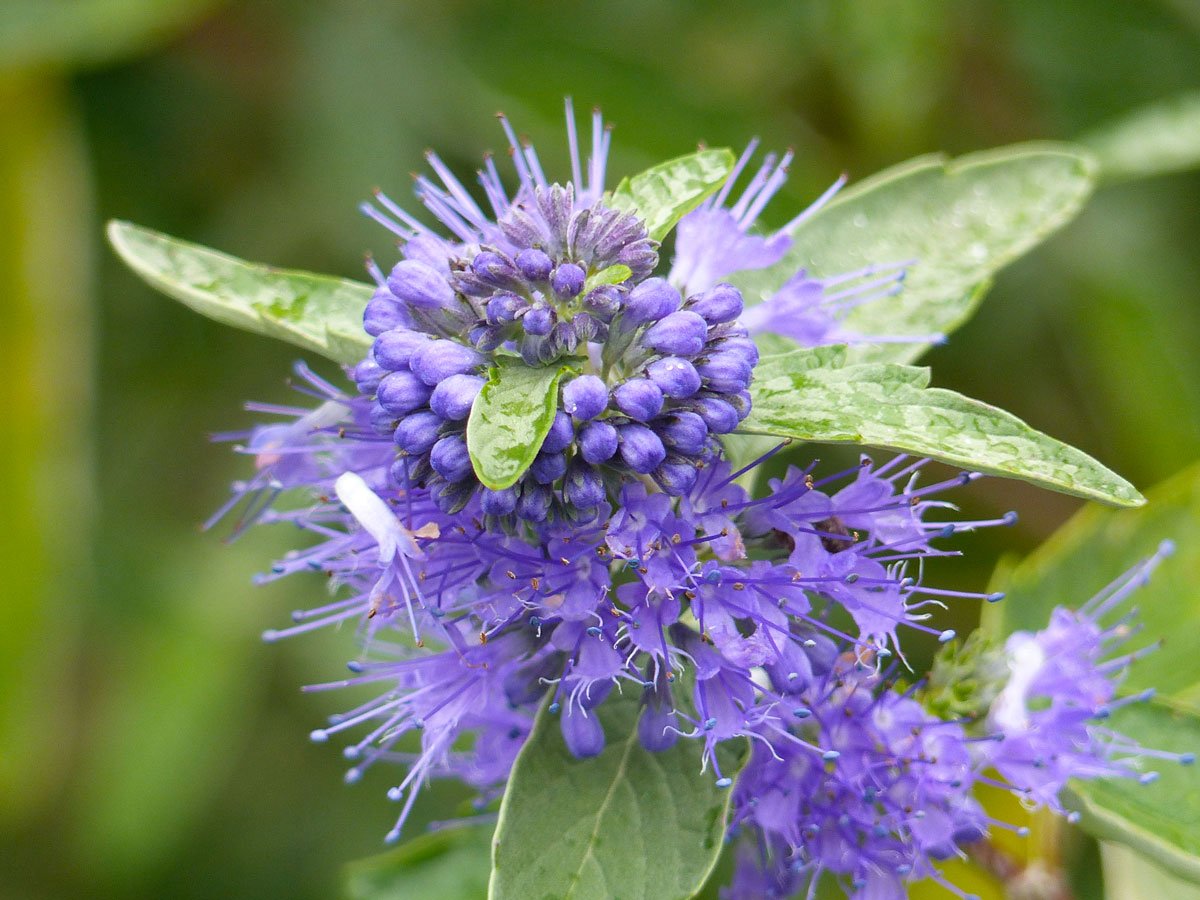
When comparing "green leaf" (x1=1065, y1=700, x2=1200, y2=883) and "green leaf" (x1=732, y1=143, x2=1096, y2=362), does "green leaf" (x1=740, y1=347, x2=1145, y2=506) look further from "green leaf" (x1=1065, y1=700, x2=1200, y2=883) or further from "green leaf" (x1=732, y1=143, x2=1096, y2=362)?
Answer: "green leaf" (x1=1065, y1=700, x2=1200, y2=883)

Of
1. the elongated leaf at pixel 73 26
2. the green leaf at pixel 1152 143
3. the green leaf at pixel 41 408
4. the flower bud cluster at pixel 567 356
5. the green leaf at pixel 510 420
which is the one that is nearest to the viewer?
the green leaf at pixel 510 420

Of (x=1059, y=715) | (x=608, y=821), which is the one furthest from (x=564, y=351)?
(x=1059, y=715)

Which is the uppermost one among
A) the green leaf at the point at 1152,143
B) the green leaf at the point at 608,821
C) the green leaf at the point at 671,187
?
the green leaf at the point at 1152,143

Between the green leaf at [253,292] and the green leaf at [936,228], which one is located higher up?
the green leaf at [936,228]

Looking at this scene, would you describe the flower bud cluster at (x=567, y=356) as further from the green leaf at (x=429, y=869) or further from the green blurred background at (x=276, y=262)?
the green blurred background at (x=276, y=262)

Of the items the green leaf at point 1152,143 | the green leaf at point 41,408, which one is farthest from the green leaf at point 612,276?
the green leaf at point 41,408

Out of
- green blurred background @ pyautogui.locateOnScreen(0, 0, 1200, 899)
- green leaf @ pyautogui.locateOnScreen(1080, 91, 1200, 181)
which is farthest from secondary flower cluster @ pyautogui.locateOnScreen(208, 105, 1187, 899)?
green blurred background @ pyautogui.locateOnScreen(0, 0, 1200, 899)

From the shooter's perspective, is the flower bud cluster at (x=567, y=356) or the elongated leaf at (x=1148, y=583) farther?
the elongated leaf at (x=1148, y=583)
